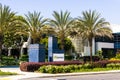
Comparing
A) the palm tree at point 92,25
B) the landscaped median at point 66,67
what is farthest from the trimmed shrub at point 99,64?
the palm tree at point 92,25

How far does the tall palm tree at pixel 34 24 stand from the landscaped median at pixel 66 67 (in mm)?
15656

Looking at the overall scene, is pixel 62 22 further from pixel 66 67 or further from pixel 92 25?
pixel 66 67

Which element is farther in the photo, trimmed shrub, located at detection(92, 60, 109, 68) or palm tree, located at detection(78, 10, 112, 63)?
palm tree, located at detection(78, 10, 112, 63)

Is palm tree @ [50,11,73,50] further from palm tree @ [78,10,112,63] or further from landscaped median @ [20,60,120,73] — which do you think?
landscaped median @ [20,60,120,73]

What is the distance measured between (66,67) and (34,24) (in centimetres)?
2007

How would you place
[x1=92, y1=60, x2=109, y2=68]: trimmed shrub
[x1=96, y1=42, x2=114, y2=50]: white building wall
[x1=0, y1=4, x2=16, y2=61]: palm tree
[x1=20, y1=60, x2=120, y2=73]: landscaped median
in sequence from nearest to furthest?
[x1=20, y1=60, x2=120, y2=73]: landscaped median, [x1=92, y1=60, x2=109, y2=68]: trimmed shrub, [x1=0, y1=4, x2=16, y2=61]: palm tree, [x1=96, y1=42, x2=114, y2=50]: white building wall

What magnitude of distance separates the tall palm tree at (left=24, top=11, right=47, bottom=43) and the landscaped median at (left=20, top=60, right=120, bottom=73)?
51.4 feet

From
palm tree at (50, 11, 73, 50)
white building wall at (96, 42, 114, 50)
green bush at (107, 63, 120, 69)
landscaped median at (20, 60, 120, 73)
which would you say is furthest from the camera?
white building wall at (96, 42, 114, 50)

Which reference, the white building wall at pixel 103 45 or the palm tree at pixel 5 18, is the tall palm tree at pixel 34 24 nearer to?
the palm tree at pixel 5 18

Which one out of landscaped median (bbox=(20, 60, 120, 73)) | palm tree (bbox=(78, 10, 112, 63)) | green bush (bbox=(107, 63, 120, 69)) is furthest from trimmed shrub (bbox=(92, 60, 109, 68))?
palm tree (bbox=(78, 10, 112, 63))

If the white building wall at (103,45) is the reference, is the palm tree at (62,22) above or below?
above

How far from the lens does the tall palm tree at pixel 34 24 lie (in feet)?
176

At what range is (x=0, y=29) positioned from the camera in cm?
4969

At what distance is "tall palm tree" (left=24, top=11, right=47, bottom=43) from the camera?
176ft
